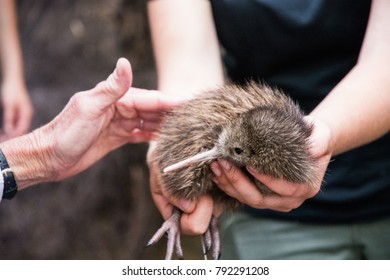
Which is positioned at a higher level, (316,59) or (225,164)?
(316,59)

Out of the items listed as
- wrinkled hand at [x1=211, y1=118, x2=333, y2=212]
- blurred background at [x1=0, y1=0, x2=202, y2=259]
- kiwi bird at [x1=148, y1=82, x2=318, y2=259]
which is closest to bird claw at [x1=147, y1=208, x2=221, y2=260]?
kiwi bird at [x1=148, y1=82, x2=318, y2=259]

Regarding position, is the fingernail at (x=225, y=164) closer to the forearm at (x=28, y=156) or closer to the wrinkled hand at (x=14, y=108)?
the forearm at (x=28, y=156)

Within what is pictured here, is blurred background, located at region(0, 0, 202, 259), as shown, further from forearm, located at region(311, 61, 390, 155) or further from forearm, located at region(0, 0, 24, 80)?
forearm, located at region(311, 61, 390, 155)

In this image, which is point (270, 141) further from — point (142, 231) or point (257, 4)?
point (142, 231)

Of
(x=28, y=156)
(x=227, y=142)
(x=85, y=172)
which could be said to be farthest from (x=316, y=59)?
(x=85, y=172)

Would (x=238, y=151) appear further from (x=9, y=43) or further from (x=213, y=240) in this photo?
(x=9, y=43)

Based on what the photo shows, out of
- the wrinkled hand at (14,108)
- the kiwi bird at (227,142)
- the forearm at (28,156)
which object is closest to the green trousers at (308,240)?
the kiwi bird at (227,142)
